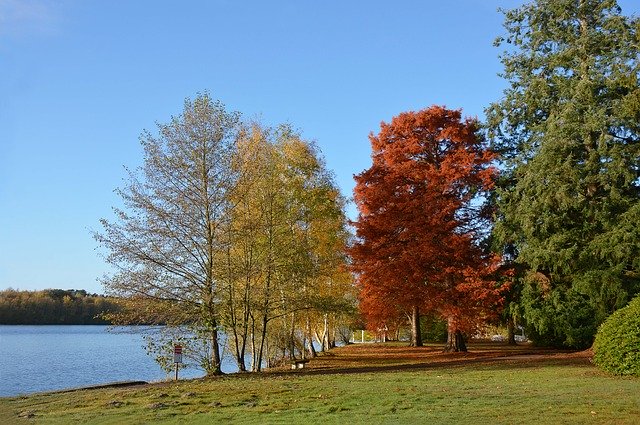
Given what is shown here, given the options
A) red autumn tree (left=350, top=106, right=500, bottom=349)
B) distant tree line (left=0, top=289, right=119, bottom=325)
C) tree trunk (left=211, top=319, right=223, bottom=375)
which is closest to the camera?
tree trunk (left=211, top=319, right=223, bottom=375)

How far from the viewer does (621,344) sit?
652 inches

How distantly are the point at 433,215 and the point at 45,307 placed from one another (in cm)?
7865

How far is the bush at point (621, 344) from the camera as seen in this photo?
1631 centimetres

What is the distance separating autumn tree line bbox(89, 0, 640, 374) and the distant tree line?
68925mm

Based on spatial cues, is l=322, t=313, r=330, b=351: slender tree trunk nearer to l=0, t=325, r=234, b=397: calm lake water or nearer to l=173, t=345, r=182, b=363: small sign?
l=0, t=325, r=234, b=397: calm lake water

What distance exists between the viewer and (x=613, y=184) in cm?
2409

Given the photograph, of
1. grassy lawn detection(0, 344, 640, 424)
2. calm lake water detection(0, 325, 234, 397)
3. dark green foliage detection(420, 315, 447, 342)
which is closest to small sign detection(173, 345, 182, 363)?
calm lake water detection(0, 325, 234, 397)

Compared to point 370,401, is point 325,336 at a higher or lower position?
higher

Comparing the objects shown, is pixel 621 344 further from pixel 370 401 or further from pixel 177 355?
pixel 177 355

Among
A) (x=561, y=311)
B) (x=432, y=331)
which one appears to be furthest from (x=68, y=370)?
(x=432, y=331)

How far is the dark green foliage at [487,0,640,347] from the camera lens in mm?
23781

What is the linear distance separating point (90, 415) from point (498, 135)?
2240 cm

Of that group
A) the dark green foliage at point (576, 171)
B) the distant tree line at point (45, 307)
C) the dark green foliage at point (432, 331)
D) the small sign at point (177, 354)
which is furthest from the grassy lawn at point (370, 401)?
the distant tree line at point (45, 307)

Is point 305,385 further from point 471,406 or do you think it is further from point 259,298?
point 259,298
